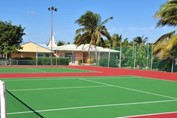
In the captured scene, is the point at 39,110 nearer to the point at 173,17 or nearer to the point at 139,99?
the point at 139,99

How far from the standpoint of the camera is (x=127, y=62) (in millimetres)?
39750

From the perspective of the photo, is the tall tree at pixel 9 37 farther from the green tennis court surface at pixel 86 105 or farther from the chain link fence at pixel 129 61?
the green tennis court surface at pixel 86 105

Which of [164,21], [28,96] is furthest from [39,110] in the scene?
[164,21]

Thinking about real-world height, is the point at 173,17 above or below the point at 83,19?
below

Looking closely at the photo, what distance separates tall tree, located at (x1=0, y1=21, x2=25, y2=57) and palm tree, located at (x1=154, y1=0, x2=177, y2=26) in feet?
87.0

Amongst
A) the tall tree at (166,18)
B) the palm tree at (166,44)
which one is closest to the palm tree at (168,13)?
the tall tree at (166,18)

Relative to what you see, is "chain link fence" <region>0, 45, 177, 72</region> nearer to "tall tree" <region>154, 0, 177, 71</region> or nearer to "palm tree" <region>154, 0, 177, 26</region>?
"tall tree" <region>154, 0, 177, 71</region>

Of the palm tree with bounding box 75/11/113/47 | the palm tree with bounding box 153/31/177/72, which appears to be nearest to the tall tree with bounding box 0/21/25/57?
the palm tree with bounding box 75/11/113/47

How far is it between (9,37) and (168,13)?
92.3 feet

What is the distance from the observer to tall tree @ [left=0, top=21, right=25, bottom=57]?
47.6m

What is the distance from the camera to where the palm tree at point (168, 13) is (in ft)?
88.2

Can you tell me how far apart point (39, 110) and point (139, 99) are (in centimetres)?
451

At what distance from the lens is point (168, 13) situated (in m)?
27.1

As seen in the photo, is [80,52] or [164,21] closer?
[164,21]
